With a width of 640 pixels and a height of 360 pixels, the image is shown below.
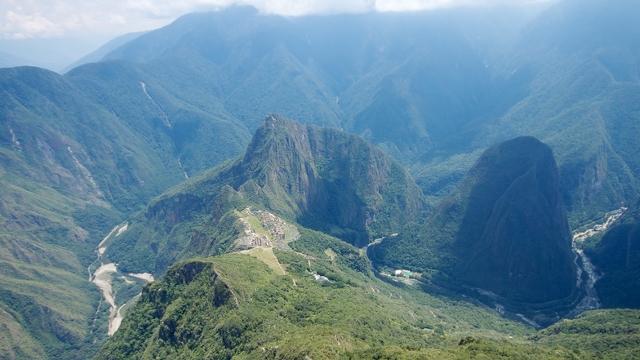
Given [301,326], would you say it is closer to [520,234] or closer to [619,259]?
[520,234]

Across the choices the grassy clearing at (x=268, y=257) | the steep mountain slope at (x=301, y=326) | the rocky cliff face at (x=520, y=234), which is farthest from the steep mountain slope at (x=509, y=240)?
the grassy clearing at (x=268, y=257)

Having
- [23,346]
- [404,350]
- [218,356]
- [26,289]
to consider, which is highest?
[404,350]

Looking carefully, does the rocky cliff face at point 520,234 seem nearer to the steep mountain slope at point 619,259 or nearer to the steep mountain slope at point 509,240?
the steep mountain slope at point 509,240

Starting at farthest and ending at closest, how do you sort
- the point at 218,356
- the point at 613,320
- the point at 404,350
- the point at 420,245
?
1. the point at 420,245
2. the point at 613,320
3. the point at 218,356
4. the point at 404,350

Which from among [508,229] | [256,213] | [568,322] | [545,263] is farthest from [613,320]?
[256,213]

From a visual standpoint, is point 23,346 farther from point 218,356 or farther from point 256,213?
point 218,356

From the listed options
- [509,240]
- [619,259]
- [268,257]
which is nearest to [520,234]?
[509,240]
